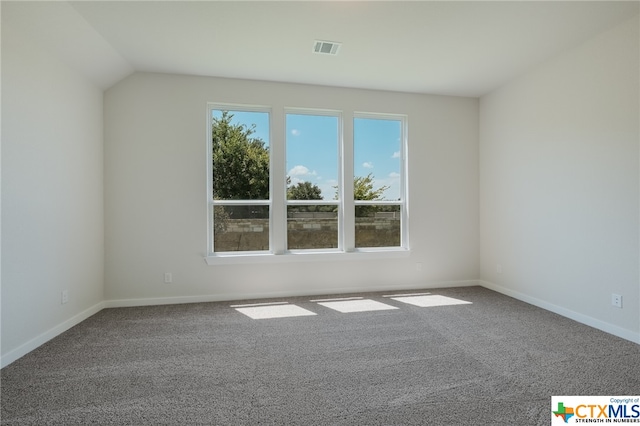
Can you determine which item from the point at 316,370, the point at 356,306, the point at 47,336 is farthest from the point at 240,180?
the point at 316,370

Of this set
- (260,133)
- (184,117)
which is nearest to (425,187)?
(260,133)

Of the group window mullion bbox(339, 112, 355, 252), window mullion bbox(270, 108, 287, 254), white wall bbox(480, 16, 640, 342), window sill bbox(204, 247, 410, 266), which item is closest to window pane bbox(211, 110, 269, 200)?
window mullion bbox(270, 108, 287, 254)

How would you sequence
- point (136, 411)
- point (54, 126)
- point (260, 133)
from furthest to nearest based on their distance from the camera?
point (260, 133), point (54, 126), point (136, 411)

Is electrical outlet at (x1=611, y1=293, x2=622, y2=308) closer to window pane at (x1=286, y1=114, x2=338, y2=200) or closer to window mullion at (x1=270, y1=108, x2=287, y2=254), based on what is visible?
window pane at (x1=286, y1=114, x2=338, y2=200)

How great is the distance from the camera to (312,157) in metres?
4.37

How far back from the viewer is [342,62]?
3555 millimetres

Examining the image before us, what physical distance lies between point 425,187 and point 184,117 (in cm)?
339

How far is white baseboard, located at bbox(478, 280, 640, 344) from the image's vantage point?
283 cm

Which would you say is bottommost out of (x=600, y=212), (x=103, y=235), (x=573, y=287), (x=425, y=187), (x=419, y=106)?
(x=573, y=287)

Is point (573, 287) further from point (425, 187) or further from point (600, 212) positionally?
point (425, 187)

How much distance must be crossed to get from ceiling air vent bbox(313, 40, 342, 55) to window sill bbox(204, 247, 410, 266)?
2.43 m

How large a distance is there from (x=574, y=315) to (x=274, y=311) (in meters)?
3.21

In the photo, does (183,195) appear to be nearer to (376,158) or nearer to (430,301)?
(376,158)

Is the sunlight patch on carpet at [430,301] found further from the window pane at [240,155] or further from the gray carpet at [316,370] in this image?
the window pane at [240,155]
